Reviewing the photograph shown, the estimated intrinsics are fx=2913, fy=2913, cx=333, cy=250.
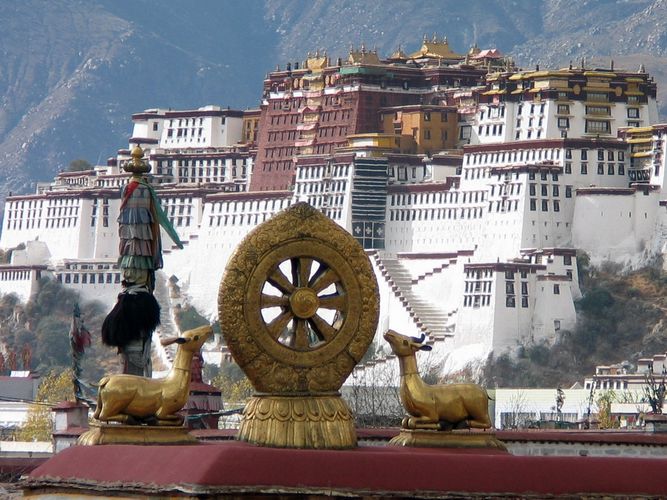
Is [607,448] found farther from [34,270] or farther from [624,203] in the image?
[34,270]

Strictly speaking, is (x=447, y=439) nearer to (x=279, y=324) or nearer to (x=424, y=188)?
(x=279, y=324)

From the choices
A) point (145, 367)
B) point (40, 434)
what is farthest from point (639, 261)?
point (145, 367)

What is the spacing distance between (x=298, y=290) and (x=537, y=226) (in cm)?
10950

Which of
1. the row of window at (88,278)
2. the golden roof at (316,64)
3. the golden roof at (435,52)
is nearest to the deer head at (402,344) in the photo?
the row of window at (88,278)


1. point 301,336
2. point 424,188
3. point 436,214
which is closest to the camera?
point 301,336

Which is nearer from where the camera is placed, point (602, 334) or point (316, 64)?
point (602, 334)

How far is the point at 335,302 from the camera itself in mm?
20688

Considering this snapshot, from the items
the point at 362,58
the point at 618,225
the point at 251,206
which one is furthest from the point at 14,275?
the point at 618,225

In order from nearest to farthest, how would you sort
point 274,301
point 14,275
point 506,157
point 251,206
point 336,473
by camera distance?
1. point 336,473
2. point 274,301
3. point 506,157
4. point 251,206
5. point 14,275

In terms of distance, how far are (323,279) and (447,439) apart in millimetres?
1573

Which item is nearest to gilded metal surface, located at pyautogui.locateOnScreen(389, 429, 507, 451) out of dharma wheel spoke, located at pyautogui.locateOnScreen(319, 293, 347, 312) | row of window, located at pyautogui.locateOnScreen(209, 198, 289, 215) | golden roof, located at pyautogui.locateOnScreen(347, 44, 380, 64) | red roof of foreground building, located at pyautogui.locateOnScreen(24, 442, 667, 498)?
red roof of foreground building, located at pyautogui.locateOnScreen(24, 442, 667, 498)

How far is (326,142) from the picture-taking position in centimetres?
15162

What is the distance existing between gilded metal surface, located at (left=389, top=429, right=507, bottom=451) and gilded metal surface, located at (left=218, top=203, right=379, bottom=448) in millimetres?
511

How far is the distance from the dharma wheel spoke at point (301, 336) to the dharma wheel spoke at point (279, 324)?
0.11 metres
